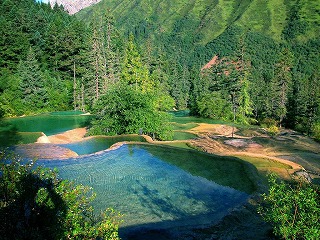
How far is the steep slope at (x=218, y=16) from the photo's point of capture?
139875 mm

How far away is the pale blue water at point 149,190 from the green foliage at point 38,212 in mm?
3556

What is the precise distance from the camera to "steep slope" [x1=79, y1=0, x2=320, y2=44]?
140m

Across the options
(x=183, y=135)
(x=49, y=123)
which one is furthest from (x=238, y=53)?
(x=49, y=123)

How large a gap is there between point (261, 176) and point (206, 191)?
145 inches

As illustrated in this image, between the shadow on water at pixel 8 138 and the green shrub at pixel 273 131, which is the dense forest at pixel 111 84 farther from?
the shadow on water at pixel 8 138

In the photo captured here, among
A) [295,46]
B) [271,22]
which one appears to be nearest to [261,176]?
[295,46]

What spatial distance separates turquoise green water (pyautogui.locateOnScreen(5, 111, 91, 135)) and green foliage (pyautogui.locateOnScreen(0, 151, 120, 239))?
2134cm

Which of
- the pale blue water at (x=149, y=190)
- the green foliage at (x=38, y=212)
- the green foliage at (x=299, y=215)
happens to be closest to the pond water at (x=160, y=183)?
the pale blue water at (x=149, y=190)

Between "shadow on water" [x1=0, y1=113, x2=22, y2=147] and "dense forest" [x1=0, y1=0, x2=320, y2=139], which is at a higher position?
"dense forest" [x1=0, y1=0, x2=320, y2=139]

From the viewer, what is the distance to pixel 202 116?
168ft

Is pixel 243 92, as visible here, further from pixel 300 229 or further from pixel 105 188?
pixel 300 229

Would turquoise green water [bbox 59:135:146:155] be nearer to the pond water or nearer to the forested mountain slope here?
the pond water

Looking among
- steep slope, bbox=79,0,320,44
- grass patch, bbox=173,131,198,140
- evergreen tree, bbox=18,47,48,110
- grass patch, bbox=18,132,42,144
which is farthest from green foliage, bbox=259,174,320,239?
steep slope, bbox=79,0,320,44

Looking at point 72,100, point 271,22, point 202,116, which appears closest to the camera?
point 72,100
